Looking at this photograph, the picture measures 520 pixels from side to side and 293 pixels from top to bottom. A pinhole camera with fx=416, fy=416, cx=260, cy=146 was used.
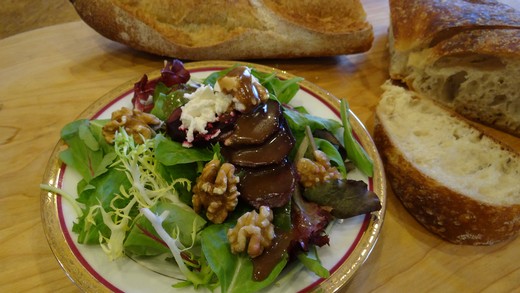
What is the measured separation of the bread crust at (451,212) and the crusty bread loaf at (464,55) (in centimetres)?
61

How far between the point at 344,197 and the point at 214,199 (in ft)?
1.38

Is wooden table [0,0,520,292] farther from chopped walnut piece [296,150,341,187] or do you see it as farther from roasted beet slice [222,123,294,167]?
roasted beet slice [222,123,294,167]

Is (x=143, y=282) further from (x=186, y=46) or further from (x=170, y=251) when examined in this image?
(x=186, y=46)

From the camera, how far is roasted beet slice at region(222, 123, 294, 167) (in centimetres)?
133

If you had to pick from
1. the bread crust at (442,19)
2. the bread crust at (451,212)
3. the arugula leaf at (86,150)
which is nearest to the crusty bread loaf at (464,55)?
the bread crust at (442,19)

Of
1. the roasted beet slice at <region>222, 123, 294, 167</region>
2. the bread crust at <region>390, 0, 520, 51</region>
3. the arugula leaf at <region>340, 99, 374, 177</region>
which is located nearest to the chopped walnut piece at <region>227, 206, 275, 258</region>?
the roasted beet slice at <region>222, 123, 294, 167</region>

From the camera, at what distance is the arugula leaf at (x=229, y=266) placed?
1.16 metres

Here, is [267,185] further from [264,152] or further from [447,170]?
[447,170]

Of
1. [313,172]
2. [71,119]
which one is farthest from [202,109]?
[71,119]

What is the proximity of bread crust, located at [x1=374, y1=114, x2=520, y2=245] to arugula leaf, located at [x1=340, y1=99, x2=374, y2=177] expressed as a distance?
0.80 ft

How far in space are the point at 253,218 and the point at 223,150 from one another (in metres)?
0.28

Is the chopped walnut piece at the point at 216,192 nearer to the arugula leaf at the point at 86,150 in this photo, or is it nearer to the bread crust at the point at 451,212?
the arugula leaf at the point at 86,150

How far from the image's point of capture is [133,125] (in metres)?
1.51

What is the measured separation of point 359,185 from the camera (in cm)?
137
